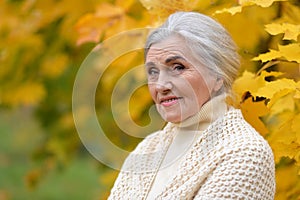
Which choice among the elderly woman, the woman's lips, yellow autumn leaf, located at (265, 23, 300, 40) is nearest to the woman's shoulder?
the elderly woman

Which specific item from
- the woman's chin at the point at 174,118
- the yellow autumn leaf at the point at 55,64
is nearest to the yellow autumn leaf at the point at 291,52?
the woman's chin at the point at 174,118

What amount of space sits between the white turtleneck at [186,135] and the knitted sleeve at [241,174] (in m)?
0.13

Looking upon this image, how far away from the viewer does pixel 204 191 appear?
5.74ft

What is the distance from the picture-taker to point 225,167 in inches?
68.7

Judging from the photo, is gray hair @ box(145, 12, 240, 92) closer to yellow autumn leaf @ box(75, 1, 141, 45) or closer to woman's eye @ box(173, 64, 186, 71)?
woman's eye @ box(173, 64, 186, 71)

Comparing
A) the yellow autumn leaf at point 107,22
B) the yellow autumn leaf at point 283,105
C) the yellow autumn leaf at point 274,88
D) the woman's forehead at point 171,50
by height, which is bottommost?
the yellow autumn leaf at point 274,88

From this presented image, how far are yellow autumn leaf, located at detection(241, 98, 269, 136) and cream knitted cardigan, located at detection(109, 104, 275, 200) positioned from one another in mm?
159

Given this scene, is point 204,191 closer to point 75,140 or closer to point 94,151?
point 94,151

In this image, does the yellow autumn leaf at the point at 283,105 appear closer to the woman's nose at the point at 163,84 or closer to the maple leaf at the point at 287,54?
the maple leaf at the point at 287,54

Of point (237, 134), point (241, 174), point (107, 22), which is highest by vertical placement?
point (107, 22)

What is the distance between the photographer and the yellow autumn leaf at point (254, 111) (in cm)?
205

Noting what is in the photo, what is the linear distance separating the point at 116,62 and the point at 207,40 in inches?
31.5

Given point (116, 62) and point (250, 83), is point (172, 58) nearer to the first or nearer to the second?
point (250, 83)

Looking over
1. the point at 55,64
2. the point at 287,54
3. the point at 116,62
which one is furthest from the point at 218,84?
the point at 55,64
